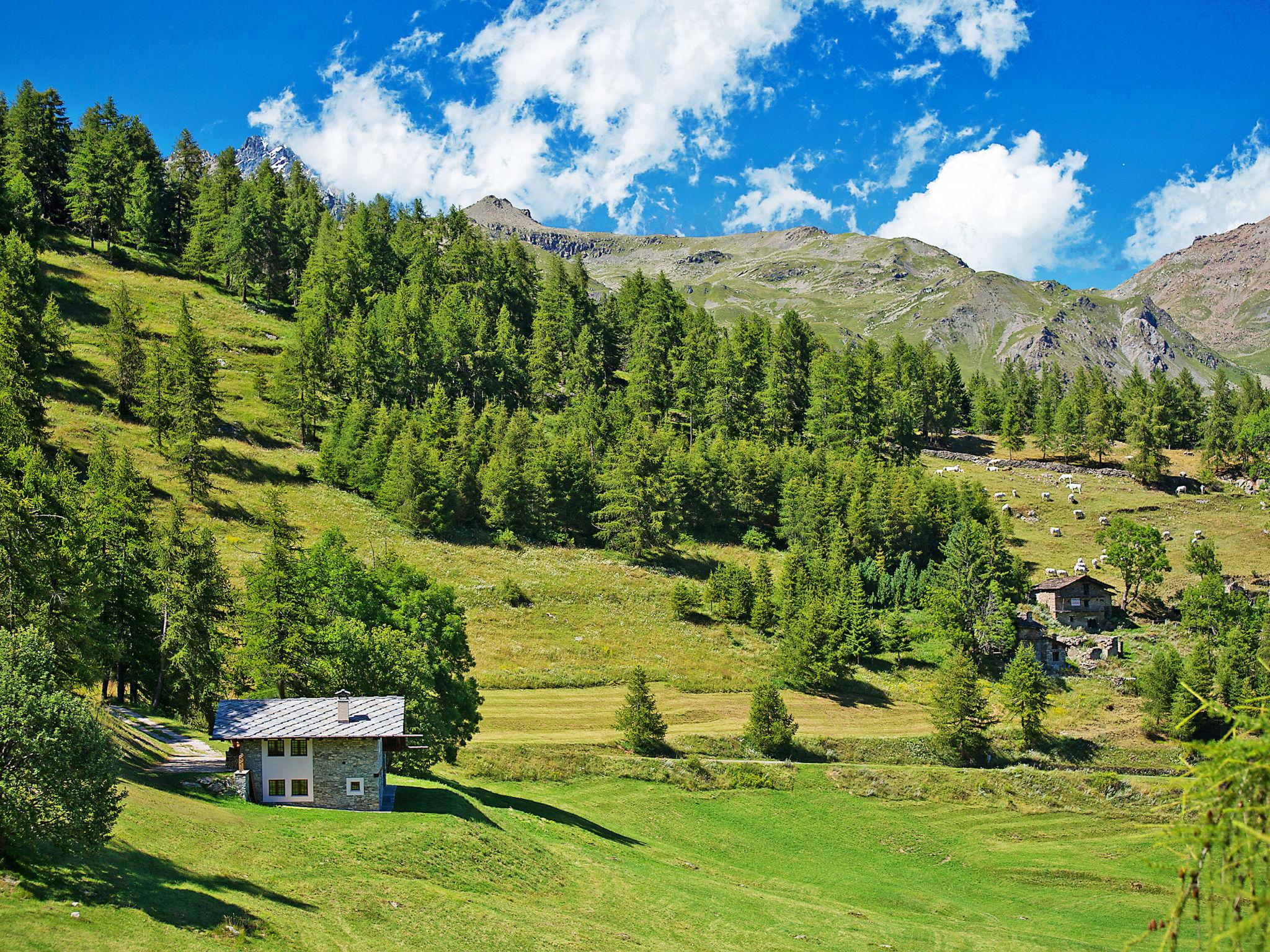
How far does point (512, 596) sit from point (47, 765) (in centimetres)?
5713

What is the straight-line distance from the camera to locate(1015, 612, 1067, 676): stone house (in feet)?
267

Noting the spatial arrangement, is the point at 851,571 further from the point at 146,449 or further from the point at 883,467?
the point at 146,449

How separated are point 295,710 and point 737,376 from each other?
9063 cm

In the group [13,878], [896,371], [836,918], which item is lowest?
[836,918]

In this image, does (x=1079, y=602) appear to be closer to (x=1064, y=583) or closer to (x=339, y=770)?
(x=1064, y=583)

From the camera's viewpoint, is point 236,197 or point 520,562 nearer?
point 520,562

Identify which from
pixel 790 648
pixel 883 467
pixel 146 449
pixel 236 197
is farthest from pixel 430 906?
pixel 236 197

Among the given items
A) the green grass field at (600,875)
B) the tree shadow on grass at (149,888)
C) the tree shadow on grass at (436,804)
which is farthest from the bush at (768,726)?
the tree shadow on grass at (149,888)

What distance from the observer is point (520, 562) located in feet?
282

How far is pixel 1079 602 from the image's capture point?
89.6 m

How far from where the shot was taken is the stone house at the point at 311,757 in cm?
3528

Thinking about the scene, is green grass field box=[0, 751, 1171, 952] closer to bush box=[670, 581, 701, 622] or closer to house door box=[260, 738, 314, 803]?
house door box=[260, 738, 314, 803]

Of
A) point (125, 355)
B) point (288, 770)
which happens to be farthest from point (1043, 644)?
point (125, 355)

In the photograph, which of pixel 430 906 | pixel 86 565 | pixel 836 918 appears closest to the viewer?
pixel 430 906
